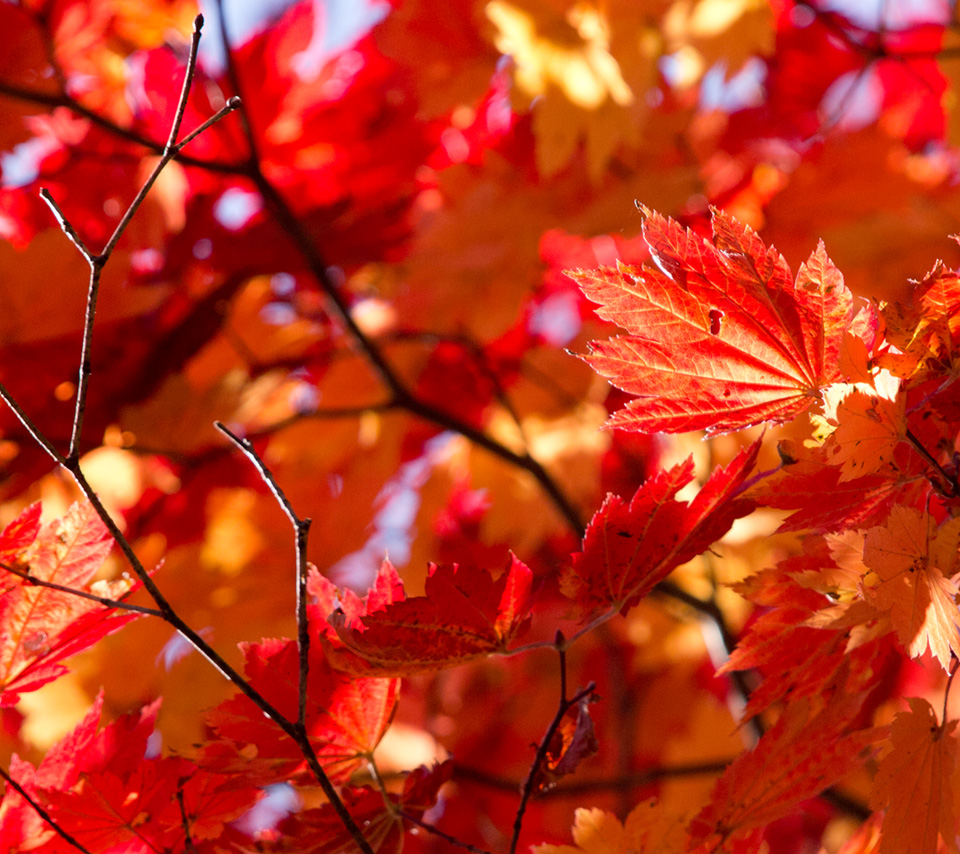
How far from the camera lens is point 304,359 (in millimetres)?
1181

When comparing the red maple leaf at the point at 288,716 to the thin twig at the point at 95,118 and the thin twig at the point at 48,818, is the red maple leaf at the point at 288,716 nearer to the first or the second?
the thin twig at the point at 48,818

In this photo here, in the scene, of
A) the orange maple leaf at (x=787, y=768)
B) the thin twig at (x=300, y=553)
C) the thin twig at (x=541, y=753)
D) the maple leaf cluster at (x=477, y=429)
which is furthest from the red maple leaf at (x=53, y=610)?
the orange maple leaf at (x=787, y=768)

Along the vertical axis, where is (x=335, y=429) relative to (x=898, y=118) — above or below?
above

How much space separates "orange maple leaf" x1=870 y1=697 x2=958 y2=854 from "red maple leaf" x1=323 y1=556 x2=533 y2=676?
181 millimetres

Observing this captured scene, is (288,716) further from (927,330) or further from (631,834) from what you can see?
(927,330)

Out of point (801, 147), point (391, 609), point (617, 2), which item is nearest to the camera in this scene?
point (391, 609)

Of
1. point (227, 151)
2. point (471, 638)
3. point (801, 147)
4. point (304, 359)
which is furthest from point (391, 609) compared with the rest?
point (801, 147)

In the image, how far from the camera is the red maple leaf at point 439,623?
1.25 ft

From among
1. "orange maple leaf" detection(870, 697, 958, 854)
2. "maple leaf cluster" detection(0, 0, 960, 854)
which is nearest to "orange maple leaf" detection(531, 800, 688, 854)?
"maple leaf cluster" detection(0, 0, 960, 854)

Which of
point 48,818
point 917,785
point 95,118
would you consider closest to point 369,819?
point 48,818

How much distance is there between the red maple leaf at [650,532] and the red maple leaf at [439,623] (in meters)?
0.03

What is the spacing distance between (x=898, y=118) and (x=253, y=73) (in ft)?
3.85

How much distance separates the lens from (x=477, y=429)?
1252 mm

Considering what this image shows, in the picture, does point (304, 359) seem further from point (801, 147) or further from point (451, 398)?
point (801, 147)
